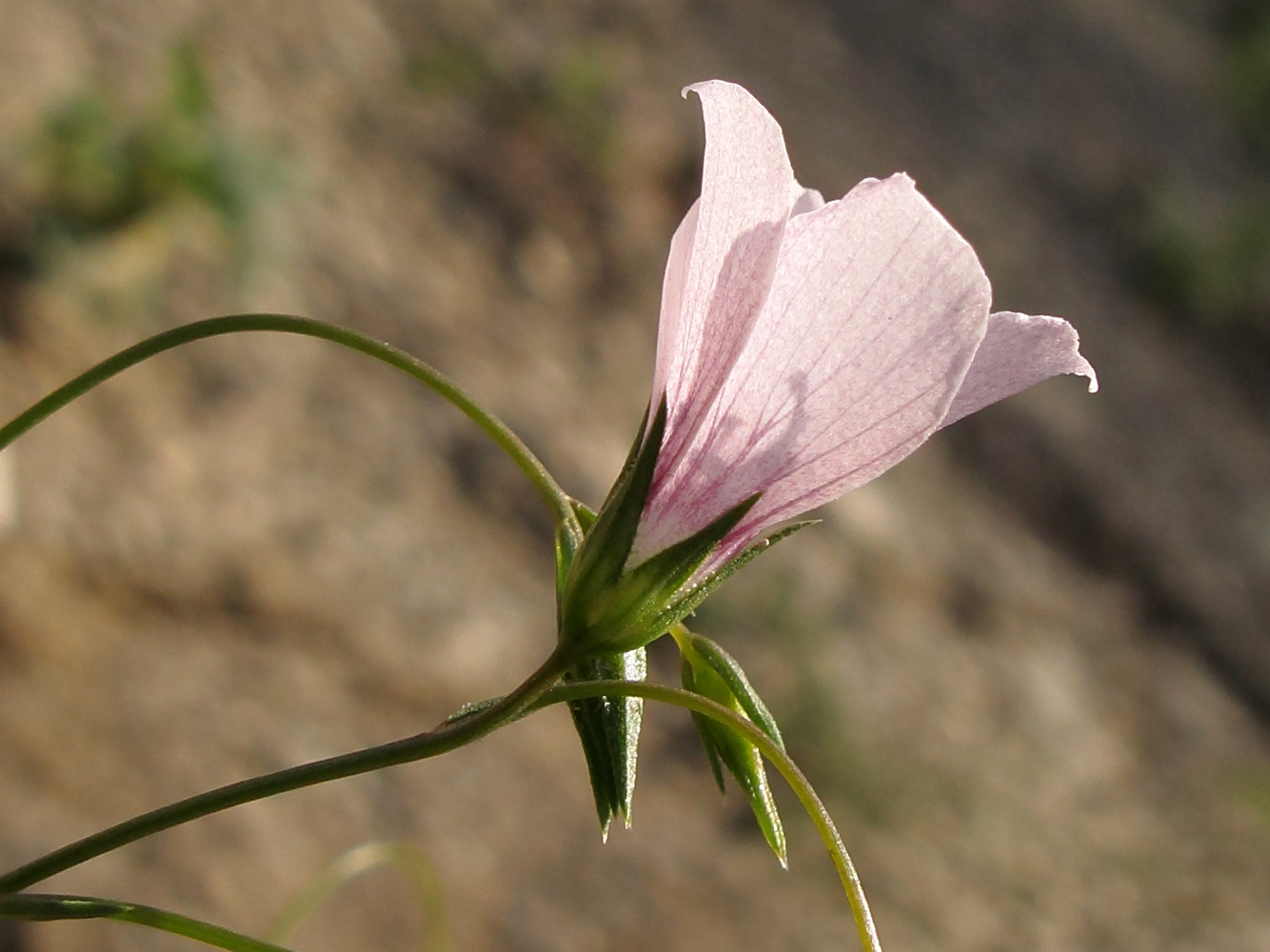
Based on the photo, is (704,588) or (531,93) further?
(531,93)

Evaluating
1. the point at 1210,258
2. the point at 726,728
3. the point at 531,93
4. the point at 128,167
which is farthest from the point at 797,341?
the point at 1210,258

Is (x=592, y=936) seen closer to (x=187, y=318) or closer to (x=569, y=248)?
(x=187, y=318)

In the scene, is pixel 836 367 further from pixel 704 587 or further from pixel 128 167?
pixel 128 167

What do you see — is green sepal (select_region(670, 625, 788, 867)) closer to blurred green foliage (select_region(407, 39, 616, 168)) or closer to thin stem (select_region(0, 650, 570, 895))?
thin stem (select_region(0, 650, 570, 895))

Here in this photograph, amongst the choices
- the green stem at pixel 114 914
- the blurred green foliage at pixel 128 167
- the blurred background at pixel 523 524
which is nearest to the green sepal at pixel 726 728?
the green stem at pixel 114 914

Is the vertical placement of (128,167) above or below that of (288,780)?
above

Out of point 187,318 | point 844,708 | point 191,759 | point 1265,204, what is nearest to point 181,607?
point 191,759
